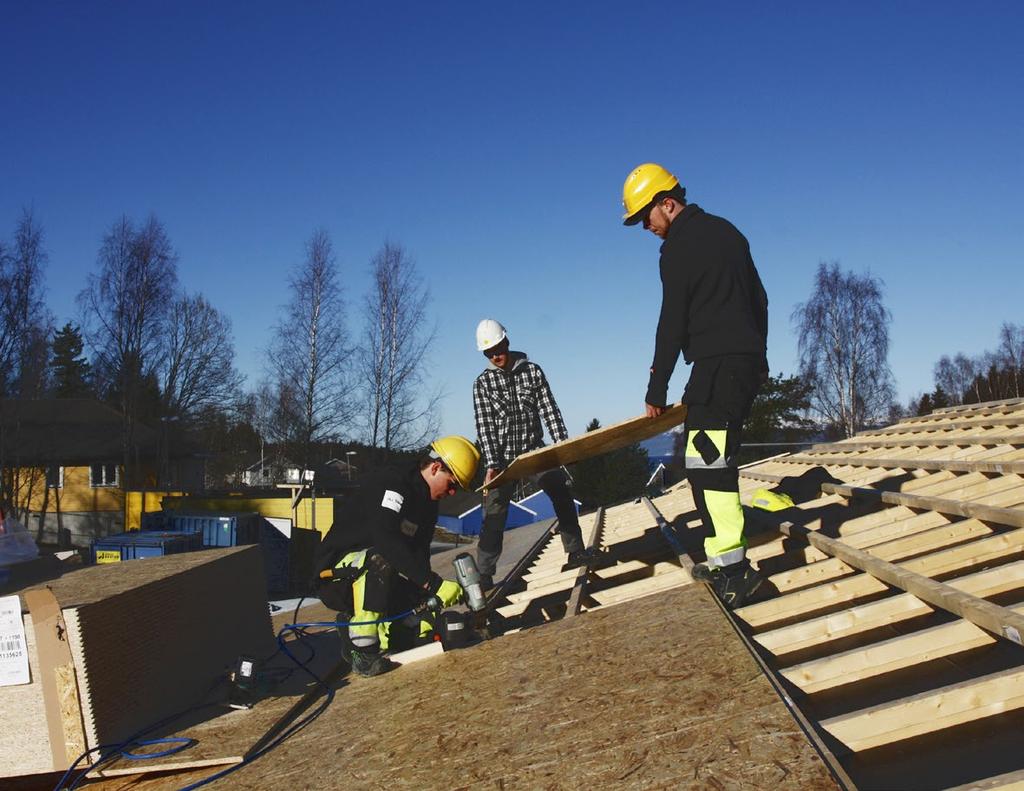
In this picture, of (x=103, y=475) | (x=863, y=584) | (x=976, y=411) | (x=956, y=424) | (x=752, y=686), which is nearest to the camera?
(x=752, y=686)

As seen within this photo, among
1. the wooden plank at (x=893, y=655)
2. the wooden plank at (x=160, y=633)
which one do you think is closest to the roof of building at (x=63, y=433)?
the wooden plank at (x=160, y=633)

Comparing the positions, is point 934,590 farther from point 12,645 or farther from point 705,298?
point 12,645

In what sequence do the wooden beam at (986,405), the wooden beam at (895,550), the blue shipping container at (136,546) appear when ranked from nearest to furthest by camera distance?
the wooden beam at (895,550) → the wooden beam at (986,405) → the blue shipping container at (136,546)

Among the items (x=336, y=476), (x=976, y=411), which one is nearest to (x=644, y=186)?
(x=976, y=411)

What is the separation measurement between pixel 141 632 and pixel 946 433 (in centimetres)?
637

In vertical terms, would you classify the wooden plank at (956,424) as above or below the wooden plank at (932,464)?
above

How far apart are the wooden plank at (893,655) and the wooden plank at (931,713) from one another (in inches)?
14.3

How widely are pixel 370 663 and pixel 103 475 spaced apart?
119ft

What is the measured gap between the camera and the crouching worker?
3.86 m

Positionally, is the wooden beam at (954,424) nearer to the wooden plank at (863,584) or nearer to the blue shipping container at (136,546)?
the wooden plank at (863,584)

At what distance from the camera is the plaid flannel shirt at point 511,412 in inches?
213

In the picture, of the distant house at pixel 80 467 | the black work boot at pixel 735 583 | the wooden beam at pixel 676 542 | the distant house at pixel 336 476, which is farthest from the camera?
the distant house at pixel 80 467

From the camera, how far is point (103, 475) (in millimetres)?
35594

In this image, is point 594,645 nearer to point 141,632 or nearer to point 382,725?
point 382,725
